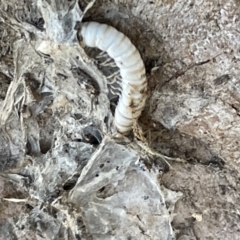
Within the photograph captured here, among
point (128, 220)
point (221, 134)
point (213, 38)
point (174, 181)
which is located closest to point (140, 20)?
point (213, 38)

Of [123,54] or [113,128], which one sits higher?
[123,54]

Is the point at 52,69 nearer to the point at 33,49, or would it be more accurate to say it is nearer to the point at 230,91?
the point at 33,49

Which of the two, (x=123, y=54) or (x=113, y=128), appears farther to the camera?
(x=113, y=128)
